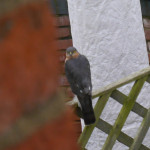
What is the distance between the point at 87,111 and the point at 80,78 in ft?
1.96

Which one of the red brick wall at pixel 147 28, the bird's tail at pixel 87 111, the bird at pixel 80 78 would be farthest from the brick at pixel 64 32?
the bird's tail at pixel 87 111

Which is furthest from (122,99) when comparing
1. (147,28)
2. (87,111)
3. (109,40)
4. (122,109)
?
(147,28)

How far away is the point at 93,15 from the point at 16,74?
298 cm

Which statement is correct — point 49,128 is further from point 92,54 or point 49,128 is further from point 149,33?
point 149,33

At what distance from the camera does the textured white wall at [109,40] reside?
10.8ft

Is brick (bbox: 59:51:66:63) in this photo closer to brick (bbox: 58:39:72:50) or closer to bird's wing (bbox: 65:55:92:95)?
brick (bbox: 58:39:72:50)

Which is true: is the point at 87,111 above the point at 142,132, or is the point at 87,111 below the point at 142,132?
above

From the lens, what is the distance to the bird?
2.77 metres

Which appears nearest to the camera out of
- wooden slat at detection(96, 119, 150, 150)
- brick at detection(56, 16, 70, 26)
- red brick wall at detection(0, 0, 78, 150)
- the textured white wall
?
red brick wall at detection(0, 0, 78, 150)

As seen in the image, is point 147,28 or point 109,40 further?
point 147,28

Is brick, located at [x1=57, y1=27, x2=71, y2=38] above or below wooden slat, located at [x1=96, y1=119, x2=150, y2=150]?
above

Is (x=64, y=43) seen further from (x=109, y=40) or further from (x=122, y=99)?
(x=122, y=99)

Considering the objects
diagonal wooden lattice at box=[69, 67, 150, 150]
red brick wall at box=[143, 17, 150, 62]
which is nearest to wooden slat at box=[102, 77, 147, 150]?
diagonal wooden lattice at box=[69, 67, 150, 150]

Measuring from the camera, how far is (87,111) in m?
2.70
